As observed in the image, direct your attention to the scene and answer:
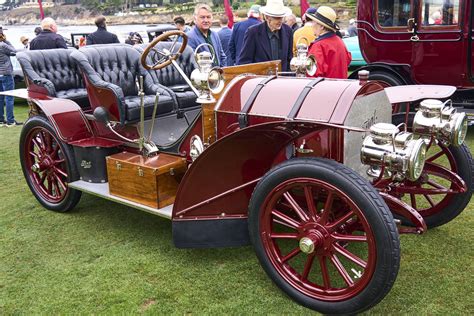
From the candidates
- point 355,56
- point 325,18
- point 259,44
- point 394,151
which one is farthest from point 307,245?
point 355,56

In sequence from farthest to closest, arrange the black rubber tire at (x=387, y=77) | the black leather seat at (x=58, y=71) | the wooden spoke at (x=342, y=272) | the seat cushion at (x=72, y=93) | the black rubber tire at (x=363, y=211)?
the black rubber tire at (x=387, y=77), the seat cushion at (x=72, y=93), the black leather seat at (x=58, y=71), the wooden spoke at (x=342, y=272), the black rubber tire at (x=363, y=211)

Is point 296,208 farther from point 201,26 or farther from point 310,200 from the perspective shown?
point 201,26

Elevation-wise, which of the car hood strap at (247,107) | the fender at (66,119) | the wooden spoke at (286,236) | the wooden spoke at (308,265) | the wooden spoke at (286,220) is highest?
the car hood strap at (247,107)

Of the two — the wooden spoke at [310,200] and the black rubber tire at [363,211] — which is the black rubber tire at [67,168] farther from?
the wooden spoke at [310,200]

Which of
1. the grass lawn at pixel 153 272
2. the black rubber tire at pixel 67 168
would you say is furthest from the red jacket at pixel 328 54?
the black rubber tire at pixel 67 168

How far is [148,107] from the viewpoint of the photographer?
12.5 feet

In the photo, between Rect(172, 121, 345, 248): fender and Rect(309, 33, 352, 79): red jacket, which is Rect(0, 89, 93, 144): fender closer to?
Rect(172, 121, 345, 248): fender

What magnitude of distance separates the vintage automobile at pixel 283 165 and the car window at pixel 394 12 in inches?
128

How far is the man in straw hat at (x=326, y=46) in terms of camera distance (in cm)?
360

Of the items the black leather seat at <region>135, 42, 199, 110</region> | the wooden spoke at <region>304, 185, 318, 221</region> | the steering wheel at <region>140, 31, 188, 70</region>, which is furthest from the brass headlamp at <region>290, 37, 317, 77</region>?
the black leather seat at <region>135, 42, 199, 110</region>

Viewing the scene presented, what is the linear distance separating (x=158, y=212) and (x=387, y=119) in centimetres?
152

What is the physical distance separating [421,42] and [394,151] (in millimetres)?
4381

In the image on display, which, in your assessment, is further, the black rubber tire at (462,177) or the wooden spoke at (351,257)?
the black rubber tire at (462,177)

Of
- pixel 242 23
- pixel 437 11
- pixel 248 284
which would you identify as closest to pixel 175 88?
pixel 242 23
